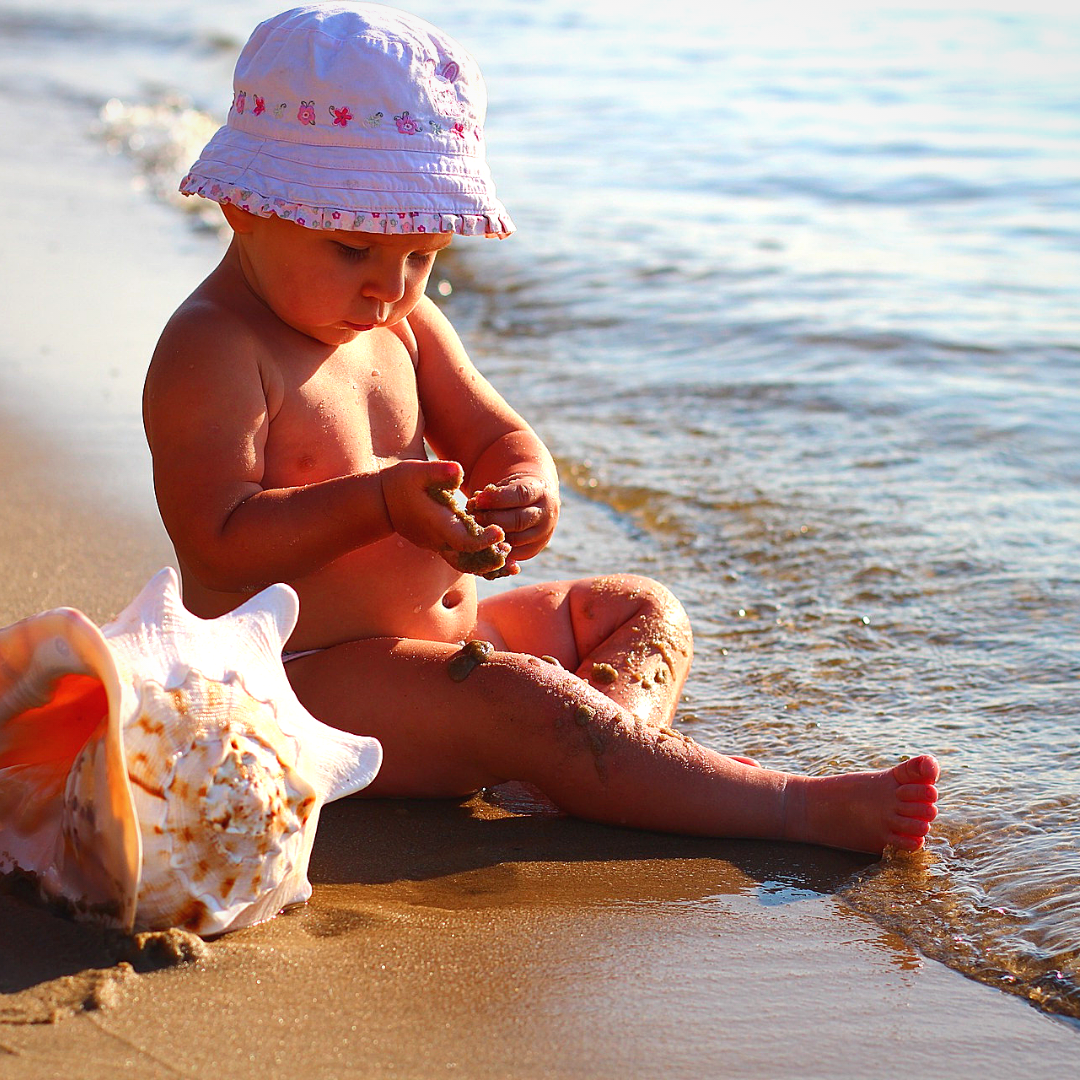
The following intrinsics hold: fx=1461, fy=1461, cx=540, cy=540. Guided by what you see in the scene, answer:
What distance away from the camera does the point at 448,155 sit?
256cm

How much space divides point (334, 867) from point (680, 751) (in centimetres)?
64

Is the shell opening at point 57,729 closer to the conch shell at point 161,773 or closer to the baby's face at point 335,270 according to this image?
the conch shell at point 161,773

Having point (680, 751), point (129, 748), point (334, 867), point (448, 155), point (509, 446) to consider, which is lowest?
point (334, 867)

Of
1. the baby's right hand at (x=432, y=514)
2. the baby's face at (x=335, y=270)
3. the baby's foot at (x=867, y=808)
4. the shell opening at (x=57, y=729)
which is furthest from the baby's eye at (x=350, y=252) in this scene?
the baby's foot at (x=867, y=808)

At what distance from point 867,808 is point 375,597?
970 millimetres

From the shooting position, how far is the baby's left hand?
2.64 meters

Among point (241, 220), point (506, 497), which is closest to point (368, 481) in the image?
point (506, 497)

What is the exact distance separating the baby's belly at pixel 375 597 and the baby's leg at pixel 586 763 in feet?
0.46

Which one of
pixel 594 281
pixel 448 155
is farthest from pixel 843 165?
pixel 448 155

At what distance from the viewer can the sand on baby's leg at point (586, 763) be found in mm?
2527

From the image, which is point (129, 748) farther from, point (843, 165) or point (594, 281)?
point (843, 165)

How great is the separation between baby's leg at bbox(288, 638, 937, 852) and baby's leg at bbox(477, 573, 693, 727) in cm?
35

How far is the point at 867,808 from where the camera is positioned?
2.51m

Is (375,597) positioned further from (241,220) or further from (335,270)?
(241,220)
